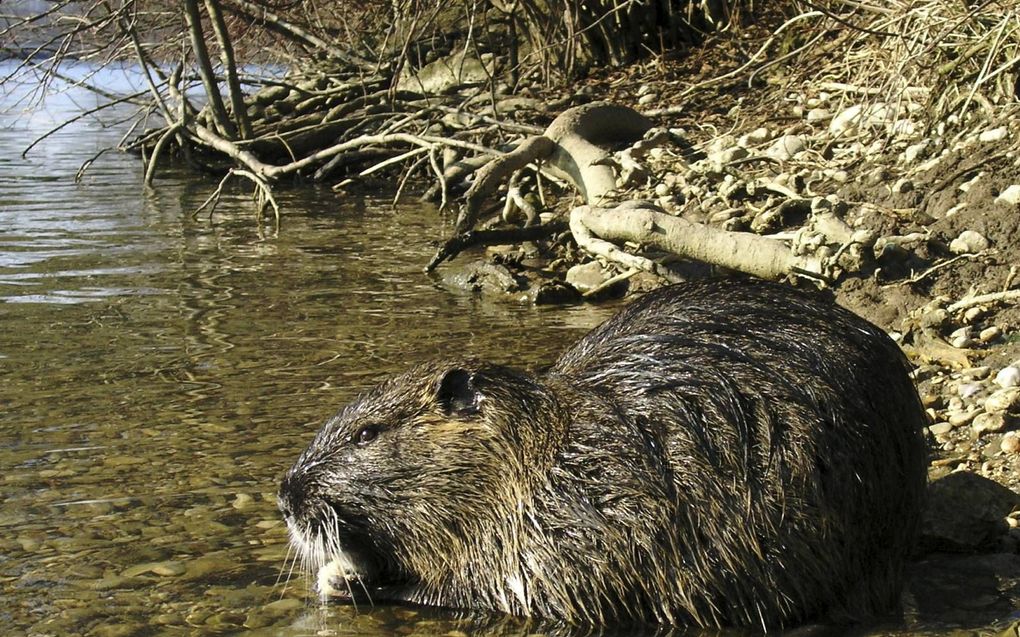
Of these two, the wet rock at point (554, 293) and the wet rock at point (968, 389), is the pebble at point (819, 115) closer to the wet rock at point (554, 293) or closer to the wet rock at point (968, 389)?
the wet rock at point (554, 293)

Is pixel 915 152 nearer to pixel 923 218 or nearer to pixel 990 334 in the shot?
pixel 923 218

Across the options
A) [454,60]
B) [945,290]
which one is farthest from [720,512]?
[454,60]

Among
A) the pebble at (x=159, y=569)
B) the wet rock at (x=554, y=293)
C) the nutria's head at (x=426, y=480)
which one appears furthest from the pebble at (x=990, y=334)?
the pebble at (x=159, y=569)

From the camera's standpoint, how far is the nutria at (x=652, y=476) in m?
2.98

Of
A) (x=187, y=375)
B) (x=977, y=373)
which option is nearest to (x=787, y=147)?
(x=977, y=373)

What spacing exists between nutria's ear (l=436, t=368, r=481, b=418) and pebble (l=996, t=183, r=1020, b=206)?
337 cm

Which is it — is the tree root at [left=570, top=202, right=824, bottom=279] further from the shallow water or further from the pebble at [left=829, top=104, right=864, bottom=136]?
the pebble at [left=829, top=104, right=864, bottom=136]

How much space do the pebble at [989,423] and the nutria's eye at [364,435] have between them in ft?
6.84

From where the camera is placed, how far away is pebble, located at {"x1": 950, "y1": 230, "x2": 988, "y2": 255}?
5.53 m

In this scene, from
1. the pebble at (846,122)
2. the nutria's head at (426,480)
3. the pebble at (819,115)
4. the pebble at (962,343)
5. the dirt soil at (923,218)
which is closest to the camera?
the nutria's head at (426,480)

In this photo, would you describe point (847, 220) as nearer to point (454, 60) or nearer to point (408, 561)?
point (408, 561)

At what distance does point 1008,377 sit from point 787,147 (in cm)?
379

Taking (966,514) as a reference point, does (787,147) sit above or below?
above

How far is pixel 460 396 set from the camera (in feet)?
10.9
